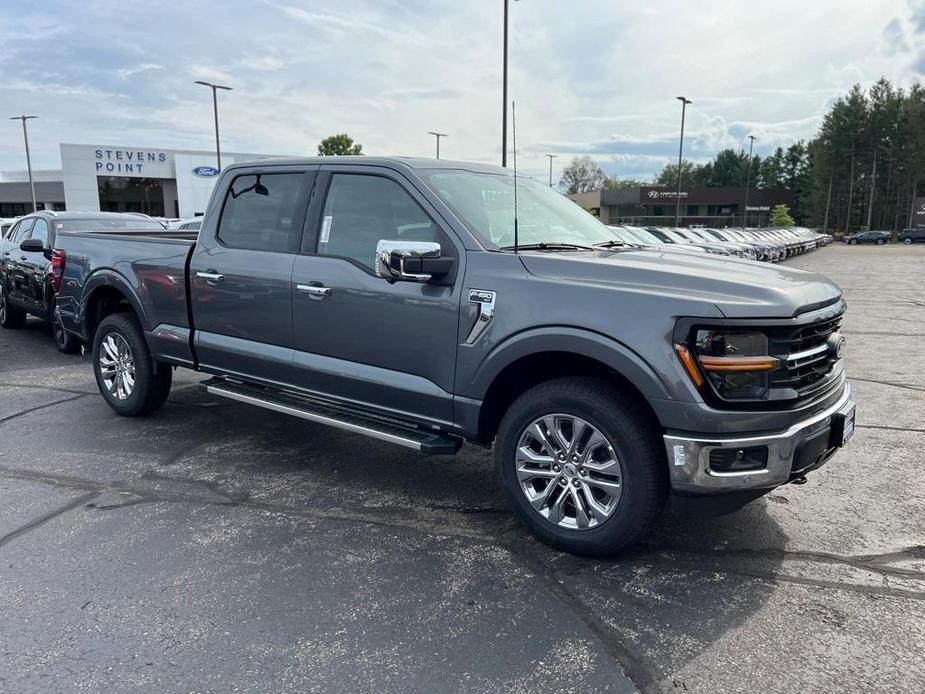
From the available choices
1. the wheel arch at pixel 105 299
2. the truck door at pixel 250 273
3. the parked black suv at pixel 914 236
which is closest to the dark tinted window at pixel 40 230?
the wheel arch at pixel 105 299

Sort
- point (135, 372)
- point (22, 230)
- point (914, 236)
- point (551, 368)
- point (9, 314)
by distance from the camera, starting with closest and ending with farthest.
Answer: point (551, 368) < point (135, 372) < point (22, 230) < point (9, 314) < point (914, 236)

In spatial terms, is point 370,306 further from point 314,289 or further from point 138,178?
point 138,178

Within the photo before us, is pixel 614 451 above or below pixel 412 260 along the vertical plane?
below

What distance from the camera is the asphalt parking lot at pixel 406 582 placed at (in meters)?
2.67

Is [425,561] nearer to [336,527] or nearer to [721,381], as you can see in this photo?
[336,527]

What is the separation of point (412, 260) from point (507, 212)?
94 centimetres

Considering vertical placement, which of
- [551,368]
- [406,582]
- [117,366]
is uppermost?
[551,368]

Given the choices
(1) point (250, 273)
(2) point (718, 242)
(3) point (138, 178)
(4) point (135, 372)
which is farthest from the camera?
(3) point (138, 178)

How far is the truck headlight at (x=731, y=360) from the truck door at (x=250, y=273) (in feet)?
8.56

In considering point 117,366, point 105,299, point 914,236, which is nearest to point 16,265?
point 105,299

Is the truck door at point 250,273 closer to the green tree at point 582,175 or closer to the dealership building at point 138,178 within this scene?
the dealership building at point 138,178

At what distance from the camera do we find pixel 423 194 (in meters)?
4.01

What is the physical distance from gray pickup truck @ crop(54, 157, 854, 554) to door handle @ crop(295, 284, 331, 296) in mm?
27

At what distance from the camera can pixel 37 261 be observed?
9.28 meters
